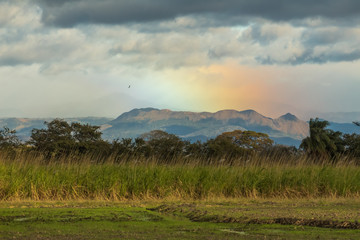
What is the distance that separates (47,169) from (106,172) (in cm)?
176

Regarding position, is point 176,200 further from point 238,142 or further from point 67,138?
point 238,142

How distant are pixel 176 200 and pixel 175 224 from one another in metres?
5.03

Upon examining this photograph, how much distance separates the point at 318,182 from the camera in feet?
54.7

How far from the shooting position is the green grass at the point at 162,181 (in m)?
14.5

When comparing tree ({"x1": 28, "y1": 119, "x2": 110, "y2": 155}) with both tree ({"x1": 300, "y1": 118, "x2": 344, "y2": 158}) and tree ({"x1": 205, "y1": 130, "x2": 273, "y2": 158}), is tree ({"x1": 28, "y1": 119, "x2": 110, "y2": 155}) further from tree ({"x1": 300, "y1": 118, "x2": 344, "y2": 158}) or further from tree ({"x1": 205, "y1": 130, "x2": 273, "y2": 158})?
tree ({"x1": 300, "y1": 118, "x2": 344, "y2": 158})

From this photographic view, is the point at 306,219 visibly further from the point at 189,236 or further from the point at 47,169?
the point at 47,169

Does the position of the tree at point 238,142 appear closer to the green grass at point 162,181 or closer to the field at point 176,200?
the field at point 176,200

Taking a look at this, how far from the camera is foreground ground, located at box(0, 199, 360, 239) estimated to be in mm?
7676

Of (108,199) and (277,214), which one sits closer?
(277,214)

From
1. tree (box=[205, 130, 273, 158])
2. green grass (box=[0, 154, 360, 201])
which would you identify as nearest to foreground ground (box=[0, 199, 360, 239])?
green grass (box=[0, 154, 360, 201])

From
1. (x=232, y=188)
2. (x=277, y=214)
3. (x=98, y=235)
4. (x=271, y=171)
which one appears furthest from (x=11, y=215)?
(x=271, y=171)

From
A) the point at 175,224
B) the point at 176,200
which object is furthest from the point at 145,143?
the point at 175,224

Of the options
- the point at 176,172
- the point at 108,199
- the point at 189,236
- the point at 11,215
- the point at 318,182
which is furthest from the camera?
the point at 318,182

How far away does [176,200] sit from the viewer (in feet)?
45.4
